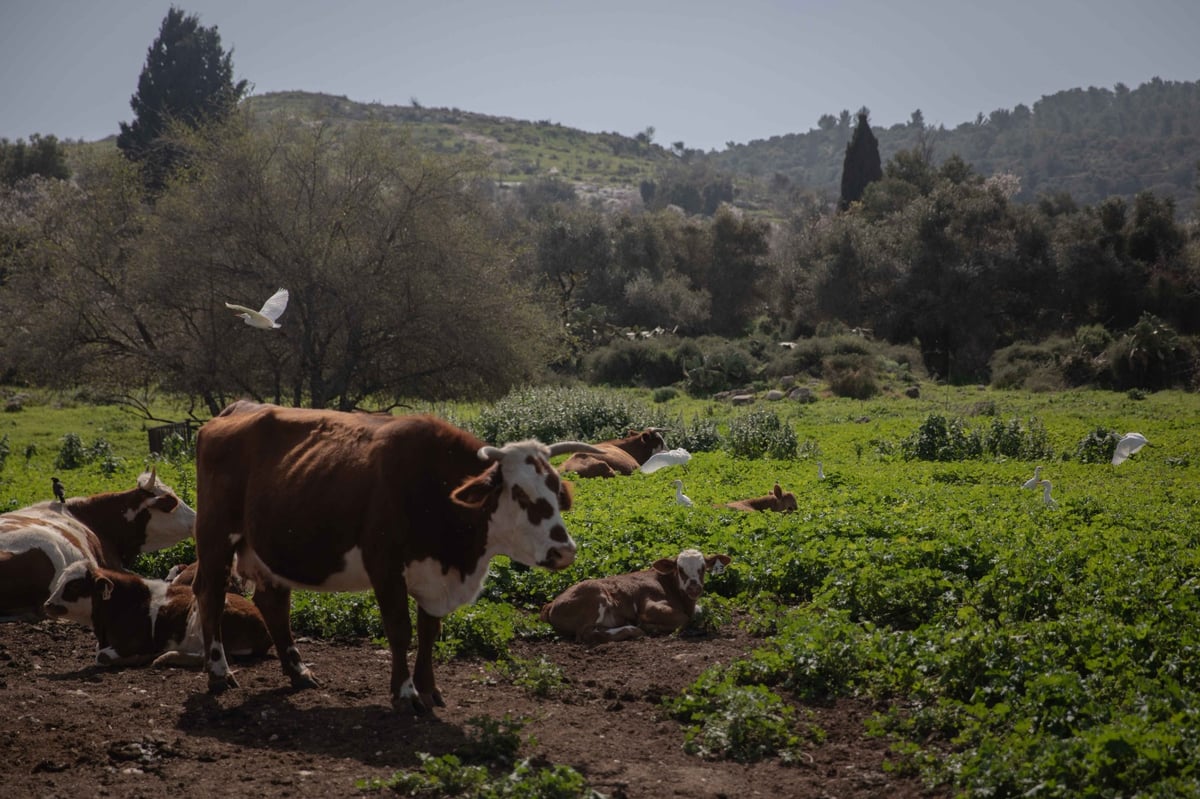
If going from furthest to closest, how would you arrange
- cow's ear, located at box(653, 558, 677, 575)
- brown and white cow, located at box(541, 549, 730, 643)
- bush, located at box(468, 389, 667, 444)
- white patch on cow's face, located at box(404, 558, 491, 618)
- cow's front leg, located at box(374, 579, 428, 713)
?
bush, located at box(468, 389, 667, 444), cow's ear, located at box(653, 558, 677, 575), brown and white cow, located at box(541, 549, 730, 643), white patch on cow's face, located at box(404, 558, 491, 618), cow's front leg, located at box(374, 579, 428, 713)

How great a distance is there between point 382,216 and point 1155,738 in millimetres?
25082

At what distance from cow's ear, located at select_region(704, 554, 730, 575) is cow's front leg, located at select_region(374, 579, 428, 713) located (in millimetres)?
3658

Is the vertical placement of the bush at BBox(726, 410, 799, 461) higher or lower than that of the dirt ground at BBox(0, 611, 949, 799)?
higher

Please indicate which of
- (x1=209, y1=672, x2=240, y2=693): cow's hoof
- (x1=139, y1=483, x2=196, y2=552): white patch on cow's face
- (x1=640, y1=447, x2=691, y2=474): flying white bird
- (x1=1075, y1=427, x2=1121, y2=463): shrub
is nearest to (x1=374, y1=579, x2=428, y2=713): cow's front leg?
(x1=209, y1=672, x2=240, y2=693): cow's hoof

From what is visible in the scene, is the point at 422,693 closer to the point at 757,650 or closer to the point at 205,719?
the point at 205,719

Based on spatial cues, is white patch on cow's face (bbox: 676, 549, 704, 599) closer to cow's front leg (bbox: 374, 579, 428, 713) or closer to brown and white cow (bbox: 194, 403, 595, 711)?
brown and white cow (bbox: 194, 403, 595, 711)

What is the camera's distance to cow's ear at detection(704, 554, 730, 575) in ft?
36.0

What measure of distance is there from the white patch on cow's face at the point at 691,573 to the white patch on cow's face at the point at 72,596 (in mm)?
5196

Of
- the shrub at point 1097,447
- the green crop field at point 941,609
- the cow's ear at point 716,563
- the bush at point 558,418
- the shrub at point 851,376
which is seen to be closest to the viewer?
the green crop field at point 941,609

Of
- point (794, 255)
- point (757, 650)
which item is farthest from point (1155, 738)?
point (794, 255)

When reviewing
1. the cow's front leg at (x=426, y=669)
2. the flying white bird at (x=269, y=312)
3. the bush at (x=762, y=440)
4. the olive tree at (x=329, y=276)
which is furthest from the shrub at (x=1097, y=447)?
the cow's front leg at (x=426, y=669)

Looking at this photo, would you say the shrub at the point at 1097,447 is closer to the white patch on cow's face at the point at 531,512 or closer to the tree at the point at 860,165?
the white patch on cow's face at the point at 531,512

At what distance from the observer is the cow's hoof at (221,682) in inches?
342

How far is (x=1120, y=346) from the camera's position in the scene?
36.4 metres
